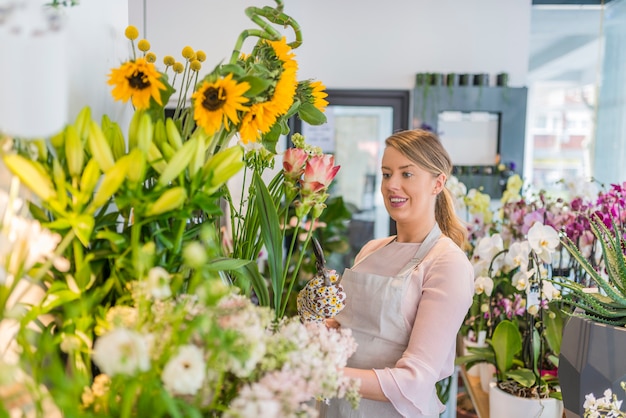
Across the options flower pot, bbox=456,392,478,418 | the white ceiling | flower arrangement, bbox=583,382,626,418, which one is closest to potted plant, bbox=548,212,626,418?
flower arrangement, bbox=583,382,626,418

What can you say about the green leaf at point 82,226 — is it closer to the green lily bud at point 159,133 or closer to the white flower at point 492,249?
the green lily bud at point 159,133

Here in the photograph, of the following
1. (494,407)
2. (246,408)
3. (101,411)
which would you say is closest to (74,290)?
(101,411)

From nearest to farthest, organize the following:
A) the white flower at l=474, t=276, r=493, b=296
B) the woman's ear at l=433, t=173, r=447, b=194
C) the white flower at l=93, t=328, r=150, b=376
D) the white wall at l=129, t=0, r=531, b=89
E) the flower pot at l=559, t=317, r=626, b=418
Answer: the white flower at l=93, t=328, r=150, b=376 < the flower pot at l=559, t=317, r=626, b=418 < the woman's ear at l=433, t=173, r=447, b=194 < the white flower at l=474, t=276, r=493, b=296 < the white wall at l=129, t=0, r=531, b=89

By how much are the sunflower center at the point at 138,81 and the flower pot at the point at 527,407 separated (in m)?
1.37

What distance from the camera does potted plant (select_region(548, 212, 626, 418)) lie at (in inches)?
45.8

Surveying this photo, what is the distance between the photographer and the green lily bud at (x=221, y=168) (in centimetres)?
72

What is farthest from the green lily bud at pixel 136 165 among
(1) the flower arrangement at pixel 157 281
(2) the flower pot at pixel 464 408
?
(2) the flower pot at pixel 464 408

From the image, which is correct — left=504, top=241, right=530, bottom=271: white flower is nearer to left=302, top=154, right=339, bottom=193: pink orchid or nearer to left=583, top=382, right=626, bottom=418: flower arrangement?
left=583, top=382, right=626, bottom=418: flower arrangement

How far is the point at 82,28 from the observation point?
0.90 metres

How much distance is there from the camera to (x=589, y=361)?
1196 mm

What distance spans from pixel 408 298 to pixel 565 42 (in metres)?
5.12

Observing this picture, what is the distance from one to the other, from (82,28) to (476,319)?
5.99 feet

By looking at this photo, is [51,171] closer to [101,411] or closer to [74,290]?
[74,290]

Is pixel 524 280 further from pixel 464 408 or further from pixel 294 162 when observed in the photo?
pixel 464 408
